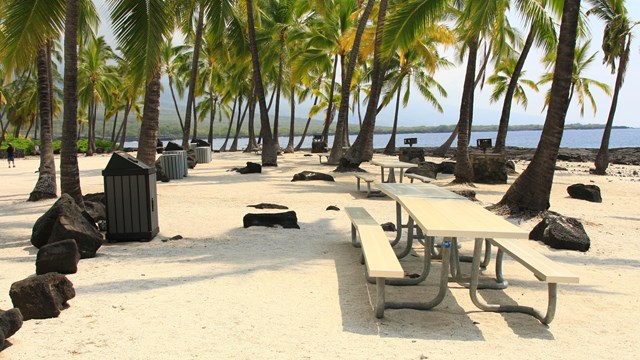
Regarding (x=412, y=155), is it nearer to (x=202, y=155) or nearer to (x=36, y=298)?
(x=202, y=155)

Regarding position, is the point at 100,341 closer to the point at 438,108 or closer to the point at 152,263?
the point at 152,263

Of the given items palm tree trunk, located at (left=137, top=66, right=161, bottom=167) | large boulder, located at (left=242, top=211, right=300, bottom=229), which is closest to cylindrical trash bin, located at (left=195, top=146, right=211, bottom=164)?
palm tree trunk, located at (left=137, top=66, right=161, bottom=167)

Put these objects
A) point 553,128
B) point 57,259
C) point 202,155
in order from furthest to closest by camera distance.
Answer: point 202,155
point 553,128
point 57,259

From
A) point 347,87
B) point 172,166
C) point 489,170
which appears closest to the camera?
point 489,170

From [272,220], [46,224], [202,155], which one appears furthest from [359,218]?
[202,155]

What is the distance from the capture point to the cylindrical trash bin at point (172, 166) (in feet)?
48.4

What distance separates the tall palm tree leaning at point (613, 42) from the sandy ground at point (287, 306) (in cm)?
1239

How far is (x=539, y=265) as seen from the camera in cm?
390

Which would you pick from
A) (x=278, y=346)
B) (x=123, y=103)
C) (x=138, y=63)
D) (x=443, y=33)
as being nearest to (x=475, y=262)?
(x=278, y=346)

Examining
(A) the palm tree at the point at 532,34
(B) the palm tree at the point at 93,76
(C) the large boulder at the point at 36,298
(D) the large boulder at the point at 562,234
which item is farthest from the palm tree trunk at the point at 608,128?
(B) the palm tree at the point at 93,76

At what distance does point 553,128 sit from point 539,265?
16.5 ft

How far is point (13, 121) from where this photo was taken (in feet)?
170

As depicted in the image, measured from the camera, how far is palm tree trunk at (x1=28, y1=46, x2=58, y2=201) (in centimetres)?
1052

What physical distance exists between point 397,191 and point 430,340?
252 cm
